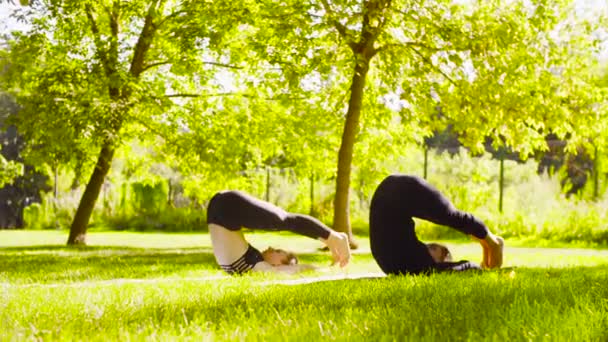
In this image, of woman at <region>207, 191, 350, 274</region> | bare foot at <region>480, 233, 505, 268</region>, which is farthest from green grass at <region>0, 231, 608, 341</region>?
woman at <region>207, 191, 350, 274</region>

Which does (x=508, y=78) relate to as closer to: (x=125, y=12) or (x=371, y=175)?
(x=371, y=175)

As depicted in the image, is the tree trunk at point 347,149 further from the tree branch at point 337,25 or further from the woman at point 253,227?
the woman at point 253,227

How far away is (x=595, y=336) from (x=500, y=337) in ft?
1.42

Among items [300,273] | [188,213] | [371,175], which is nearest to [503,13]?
[371,175]

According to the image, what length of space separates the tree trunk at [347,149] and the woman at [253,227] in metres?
6.69

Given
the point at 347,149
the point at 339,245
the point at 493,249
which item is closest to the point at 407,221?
the point at 339,245

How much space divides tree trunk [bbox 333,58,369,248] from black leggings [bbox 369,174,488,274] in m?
7.62

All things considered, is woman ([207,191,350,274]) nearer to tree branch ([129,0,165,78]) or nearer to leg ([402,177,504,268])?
leg ([402,177,504,268])

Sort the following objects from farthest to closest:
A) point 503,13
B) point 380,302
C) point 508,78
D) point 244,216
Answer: point 503,13 → point 508,78 → point 244,216 → point 380,302

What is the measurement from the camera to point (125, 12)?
16.5 meters

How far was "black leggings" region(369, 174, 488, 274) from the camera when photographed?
6707mm

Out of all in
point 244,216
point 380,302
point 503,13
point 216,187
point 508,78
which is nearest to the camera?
point 380,302

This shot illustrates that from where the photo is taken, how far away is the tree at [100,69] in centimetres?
1402

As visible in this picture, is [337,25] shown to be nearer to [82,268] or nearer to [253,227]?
[82,268]
